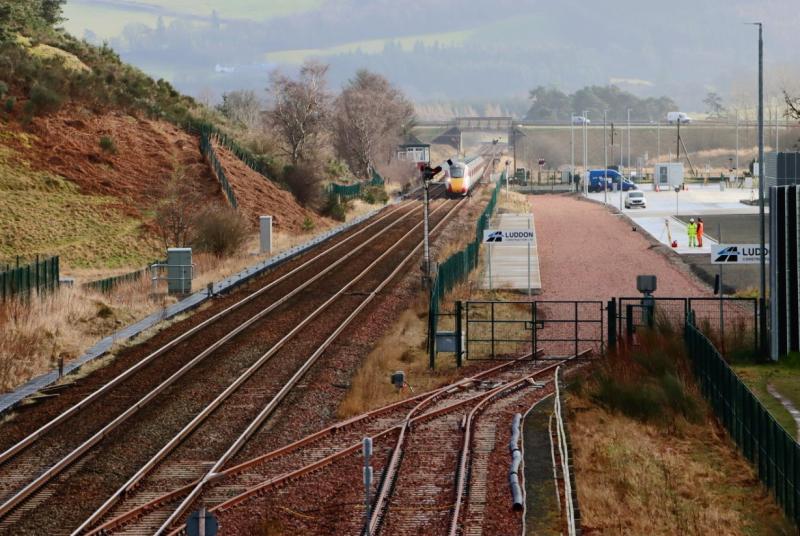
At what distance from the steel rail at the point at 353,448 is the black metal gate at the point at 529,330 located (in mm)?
2088

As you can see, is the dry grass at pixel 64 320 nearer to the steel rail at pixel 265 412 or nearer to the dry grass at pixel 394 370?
the steel rail at pixel 265 412

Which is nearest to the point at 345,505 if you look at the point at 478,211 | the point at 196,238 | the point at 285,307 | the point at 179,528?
the point at 179,528

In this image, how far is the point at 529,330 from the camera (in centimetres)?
3650

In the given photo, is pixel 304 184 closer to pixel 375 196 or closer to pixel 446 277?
pixel 375 196

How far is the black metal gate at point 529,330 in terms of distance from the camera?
3284 cm

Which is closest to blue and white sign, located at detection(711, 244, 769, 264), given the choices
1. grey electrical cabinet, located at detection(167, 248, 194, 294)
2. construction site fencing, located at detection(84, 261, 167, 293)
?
grey electrical cabinet, located at detection(167, 248, 194, 294)

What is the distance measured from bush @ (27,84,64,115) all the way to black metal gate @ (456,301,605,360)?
36090 mm

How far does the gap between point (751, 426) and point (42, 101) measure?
5436cm

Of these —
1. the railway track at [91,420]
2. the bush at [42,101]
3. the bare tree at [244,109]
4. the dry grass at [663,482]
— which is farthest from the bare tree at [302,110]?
the dry grass at [663,482]

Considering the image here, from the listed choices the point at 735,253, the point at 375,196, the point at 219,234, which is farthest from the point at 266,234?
the point at 375,196

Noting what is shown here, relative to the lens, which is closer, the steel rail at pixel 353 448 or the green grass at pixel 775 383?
the steel rail at pixel 353 448

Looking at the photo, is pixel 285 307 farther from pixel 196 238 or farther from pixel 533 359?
pixel 196 238

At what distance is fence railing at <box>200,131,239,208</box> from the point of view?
65562mm

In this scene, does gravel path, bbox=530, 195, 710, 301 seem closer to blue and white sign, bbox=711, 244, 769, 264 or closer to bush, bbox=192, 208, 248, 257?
blue and white sign, bbox=711, 244, 769, 264
